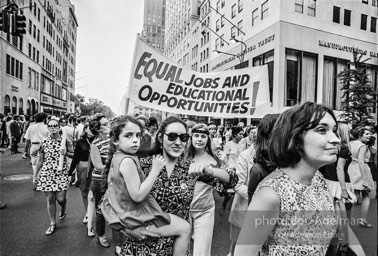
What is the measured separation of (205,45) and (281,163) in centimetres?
4396

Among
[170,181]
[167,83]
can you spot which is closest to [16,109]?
[167,83]

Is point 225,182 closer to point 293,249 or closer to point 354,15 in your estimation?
point 293,249

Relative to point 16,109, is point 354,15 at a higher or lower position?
higher

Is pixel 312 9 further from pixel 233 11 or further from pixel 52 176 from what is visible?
pixel 52 176

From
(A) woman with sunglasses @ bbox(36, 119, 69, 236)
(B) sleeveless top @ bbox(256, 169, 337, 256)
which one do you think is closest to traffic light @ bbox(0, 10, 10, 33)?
(A) woman with sunglasses @ bbox(36, 119, 69, 236)

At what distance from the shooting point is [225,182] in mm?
2318

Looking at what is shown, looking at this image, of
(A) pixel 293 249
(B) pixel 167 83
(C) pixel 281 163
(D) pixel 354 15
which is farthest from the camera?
(D) pixel 354 15

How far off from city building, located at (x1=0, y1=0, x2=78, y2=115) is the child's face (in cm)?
2076

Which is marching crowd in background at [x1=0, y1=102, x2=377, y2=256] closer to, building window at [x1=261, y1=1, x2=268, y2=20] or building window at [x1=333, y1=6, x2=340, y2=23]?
building window at [x1=261, y1=1, x2=268, y2=20]

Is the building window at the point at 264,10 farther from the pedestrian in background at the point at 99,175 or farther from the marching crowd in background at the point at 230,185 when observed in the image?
the pedestrian in background at the point at 99,175

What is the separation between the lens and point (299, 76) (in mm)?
19391

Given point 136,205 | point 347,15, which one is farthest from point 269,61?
point 136,205

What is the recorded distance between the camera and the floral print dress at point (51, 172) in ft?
14.4

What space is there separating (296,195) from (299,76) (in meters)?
20.3
